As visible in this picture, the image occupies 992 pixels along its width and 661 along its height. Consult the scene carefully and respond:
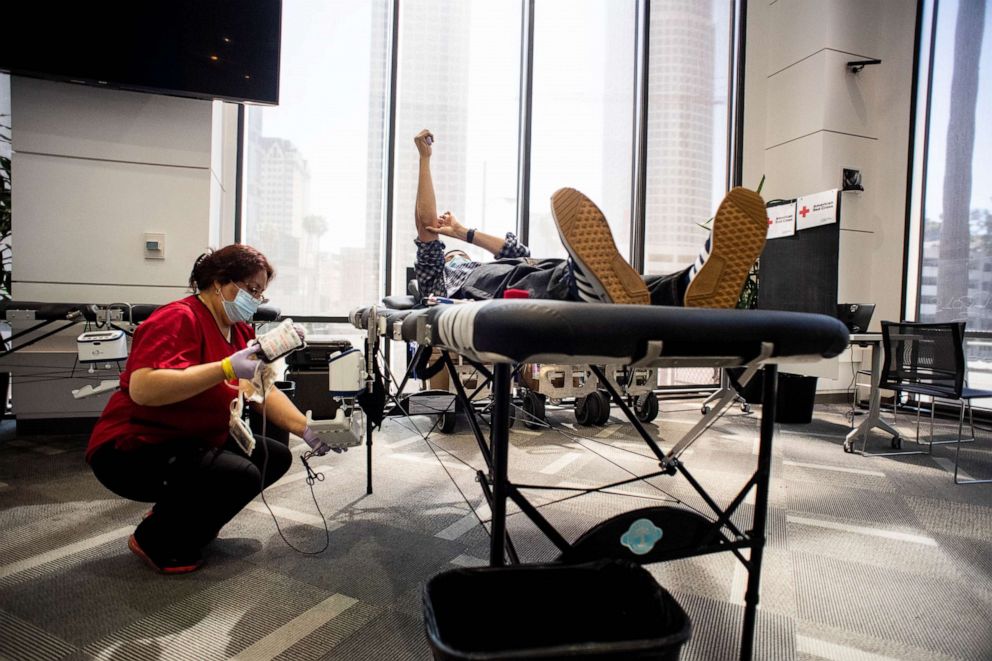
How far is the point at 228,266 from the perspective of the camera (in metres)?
1.45

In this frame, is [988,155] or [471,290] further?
[988,155]

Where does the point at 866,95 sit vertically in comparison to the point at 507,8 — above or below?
below

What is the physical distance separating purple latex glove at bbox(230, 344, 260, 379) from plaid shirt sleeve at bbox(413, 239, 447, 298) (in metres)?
1.25

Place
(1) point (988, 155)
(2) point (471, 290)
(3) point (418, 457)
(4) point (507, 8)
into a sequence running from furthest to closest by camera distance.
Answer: (4) point (507, 8)
(1) point (988, 155)
(3) point (418, 457)
(2) point (471, 290)

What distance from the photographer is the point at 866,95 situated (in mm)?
4438

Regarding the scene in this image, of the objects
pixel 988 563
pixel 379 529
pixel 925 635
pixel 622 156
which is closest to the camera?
pixel 925 635

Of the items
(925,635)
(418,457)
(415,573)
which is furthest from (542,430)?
(925,635)

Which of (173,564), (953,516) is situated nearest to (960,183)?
(953,516)

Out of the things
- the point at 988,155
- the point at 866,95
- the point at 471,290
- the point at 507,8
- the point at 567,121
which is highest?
the point at 507,8

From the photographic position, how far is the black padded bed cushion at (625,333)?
0.61m

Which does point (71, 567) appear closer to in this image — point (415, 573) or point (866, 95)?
point (415, 573)

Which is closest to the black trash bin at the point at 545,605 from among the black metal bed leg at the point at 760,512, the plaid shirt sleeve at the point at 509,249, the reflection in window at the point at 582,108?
the black metal bed leg at the point at 760,512

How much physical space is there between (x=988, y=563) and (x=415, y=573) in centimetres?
176

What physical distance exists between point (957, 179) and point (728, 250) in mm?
4609
